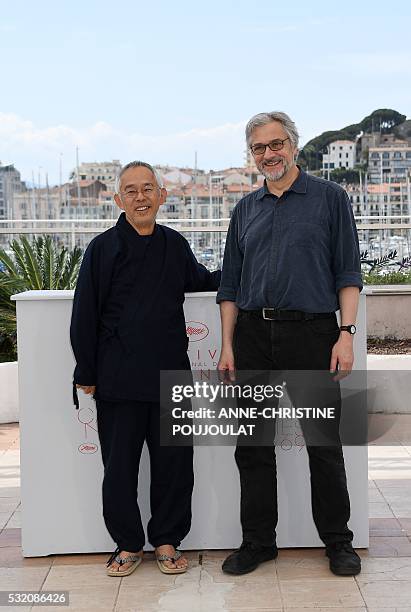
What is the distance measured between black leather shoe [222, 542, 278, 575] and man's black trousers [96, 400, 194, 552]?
22cm

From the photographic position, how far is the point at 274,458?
3736 millimetres

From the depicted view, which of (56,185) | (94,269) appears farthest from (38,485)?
(56,185)

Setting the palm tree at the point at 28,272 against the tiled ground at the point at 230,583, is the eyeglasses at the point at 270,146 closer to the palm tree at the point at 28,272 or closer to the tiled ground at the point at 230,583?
the tiled ground at the point at 230,583

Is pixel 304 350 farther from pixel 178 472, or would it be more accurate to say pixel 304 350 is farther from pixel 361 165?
pixel 361 165

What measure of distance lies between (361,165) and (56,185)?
1196 cm

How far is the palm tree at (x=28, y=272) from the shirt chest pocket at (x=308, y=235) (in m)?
3.98

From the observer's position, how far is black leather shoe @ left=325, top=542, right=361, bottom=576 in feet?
11.9

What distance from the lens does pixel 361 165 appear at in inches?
802

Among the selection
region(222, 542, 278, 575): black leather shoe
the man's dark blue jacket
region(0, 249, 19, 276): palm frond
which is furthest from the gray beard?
region(0, 249, 19, 276): palm frond

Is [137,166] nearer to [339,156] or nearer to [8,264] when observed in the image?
[8,264]

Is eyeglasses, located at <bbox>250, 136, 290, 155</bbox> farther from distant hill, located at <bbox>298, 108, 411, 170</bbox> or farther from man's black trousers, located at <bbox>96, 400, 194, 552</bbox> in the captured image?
distant hill, located at <bbox>298, 108, 411, 170</bbox>

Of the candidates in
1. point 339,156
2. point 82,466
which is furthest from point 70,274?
point 339,156

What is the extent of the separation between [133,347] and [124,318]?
114mm

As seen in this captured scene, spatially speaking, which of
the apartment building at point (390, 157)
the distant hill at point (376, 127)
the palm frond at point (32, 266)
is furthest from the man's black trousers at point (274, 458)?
the distant hill at point (376, 127)
